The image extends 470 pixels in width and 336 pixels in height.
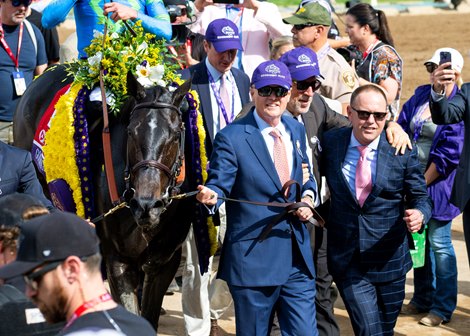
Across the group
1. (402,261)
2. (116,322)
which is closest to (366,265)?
(402,261)

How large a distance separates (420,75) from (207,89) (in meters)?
15.0

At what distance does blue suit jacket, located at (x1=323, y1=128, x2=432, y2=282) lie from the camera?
671cm

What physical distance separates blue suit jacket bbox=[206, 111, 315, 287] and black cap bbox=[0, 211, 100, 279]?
2674 millimetres

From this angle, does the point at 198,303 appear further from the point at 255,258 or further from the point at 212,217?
the point at 255,258

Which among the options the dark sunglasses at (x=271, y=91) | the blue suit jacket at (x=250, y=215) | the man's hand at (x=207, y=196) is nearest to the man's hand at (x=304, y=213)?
the blue suit jacket at (x=250, y=215)

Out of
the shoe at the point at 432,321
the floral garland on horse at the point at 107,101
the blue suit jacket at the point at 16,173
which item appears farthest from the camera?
the shoe at the point at 432,321

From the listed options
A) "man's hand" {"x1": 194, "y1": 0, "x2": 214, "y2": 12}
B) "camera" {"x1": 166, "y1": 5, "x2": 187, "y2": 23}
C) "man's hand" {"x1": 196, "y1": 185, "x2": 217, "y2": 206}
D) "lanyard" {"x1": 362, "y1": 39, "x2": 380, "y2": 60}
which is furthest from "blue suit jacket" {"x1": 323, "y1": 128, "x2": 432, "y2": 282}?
"man's hand" {"x1": 194, "y1": 0, "x2": 214, "y2": 12}

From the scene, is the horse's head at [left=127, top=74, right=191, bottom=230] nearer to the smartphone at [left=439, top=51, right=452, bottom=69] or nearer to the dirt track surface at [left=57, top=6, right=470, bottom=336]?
the smartphone at [left=439, top=51, right=452, bottom=69]

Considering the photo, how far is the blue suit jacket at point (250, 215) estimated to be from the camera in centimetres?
639

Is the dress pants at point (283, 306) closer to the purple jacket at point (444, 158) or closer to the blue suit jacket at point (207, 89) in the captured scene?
the blue suit jacket at point (207, 89)

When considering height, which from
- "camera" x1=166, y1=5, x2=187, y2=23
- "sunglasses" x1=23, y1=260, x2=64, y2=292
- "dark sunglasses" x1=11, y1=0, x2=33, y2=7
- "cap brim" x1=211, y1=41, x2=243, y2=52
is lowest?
"sunglasses" x1=23, y1=260, x2=64, y2=292

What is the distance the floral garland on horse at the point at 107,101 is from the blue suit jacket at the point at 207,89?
217 millimetres

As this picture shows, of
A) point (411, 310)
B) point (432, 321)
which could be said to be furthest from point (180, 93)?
point (411, 310)

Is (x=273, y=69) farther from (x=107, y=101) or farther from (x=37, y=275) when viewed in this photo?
(x=37, y=275)
